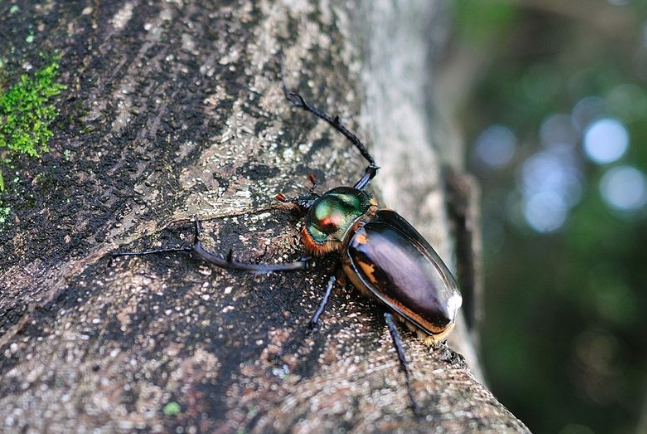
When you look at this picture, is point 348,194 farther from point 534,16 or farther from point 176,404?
point 534,16

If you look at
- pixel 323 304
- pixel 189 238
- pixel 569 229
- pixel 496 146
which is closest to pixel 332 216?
pixel 323 304

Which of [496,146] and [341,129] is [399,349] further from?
[496,146]

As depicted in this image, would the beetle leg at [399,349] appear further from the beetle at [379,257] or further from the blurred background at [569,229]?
the blurred background at [569,229]

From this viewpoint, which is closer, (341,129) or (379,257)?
(379,257)

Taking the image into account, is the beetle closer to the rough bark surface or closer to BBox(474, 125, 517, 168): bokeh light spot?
the rough bark surface

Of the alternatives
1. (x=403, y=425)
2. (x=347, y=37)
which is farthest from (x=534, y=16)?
(x=403, y=425)

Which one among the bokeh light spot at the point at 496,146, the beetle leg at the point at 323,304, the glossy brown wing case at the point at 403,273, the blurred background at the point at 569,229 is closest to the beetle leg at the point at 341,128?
the glossy brown wing case at the point at 403,273
